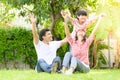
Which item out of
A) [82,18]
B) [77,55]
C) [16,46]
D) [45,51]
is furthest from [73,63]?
[16,46]

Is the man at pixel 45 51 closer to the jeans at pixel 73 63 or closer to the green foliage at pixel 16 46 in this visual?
the jeans at pixel 73 63

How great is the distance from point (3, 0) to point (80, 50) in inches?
181

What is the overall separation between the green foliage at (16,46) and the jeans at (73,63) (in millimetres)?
4905

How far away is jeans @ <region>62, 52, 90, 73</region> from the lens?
888cm

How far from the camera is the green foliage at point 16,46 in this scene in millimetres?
13734

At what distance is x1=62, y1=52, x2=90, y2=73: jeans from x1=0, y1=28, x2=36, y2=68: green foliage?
16.1 ft

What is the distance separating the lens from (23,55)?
13922 mm

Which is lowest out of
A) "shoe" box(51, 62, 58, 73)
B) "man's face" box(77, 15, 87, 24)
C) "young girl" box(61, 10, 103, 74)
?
"shoe" box(51, 62, 58, 73)

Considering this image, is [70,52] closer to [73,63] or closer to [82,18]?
[73,63]

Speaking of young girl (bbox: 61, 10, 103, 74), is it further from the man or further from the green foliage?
the green foliage

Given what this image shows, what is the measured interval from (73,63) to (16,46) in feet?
17.1

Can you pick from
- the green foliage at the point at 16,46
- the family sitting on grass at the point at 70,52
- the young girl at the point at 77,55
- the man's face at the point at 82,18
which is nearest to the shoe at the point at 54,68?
the family sitting on grass at the point at 70,52

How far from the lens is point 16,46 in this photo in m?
13.8

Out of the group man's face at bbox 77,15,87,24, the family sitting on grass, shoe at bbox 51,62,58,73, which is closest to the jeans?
the family sitting on grass
